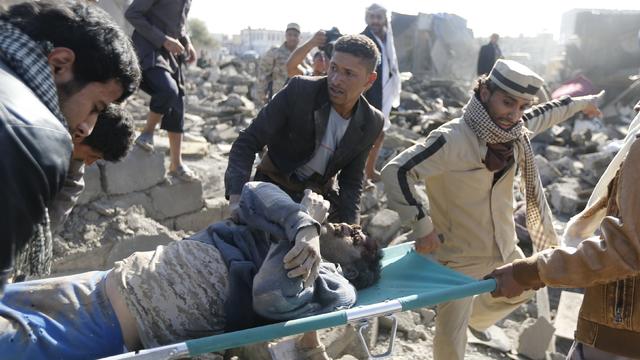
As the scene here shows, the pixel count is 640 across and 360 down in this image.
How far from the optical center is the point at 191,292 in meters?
2.12

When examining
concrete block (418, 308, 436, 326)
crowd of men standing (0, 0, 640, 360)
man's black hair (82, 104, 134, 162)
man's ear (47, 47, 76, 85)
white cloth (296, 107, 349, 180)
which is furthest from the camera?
concrete block (418, 308, 436, 326)

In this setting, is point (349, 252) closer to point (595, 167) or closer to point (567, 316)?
point (567, 316)

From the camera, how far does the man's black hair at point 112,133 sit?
231 cm

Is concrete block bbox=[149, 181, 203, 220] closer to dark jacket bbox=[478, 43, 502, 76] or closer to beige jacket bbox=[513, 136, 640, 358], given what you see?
beige jacket bbox=[513, 136, 640, 358]

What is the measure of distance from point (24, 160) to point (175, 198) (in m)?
3.45

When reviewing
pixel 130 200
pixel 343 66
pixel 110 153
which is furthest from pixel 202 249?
pixel 130 200

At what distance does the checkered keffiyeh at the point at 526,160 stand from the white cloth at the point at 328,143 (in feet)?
2.27

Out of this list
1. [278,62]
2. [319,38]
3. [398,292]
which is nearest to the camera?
[398,292]

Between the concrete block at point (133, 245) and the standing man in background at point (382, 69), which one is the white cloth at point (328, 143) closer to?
the concrete block at point (133, 245)

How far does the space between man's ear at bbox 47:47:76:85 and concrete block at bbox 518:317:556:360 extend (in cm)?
396

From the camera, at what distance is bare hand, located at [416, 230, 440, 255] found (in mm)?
2984

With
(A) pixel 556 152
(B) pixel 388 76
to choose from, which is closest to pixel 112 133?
(B) pixel 388 76

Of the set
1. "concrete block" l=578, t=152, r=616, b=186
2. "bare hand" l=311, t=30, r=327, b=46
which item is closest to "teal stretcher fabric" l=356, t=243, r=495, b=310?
"bare hand" l=311, t=30, r=327, b=46

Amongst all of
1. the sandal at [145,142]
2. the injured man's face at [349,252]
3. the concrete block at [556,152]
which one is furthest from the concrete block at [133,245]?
the concrete block at [556,152]
